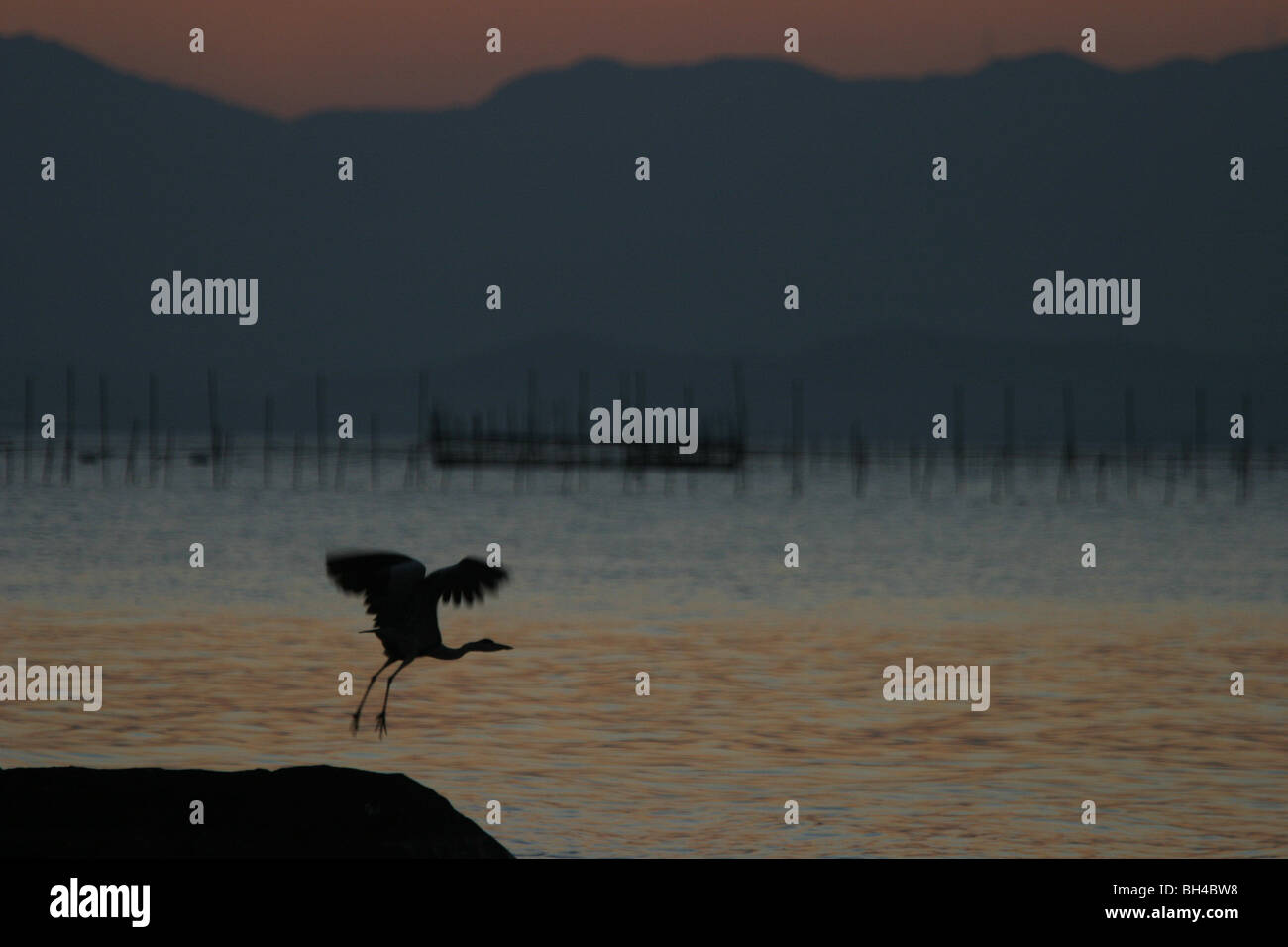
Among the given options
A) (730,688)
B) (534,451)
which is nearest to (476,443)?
(534,451)

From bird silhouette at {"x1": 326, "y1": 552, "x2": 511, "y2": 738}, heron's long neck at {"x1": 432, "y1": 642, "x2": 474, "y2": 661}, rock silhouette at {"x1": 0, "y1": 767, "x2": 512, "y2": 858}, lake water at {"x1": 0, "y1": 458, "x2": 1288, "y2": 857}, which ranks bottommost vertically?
lake water at {"x1": 0, "y1": 458, "x2": 1288, "y2": 857}

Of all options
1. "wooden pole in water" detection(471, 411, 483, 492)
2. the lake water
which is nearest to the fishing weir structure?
"wooden pole in water" detection(471, 411, 483, 492)

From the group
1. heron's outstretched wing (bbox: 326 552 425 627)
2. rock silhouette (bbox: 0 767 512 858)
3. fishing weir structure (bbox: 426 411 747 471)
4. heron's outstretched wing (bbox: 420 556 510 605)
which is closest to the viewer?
rock silhouette (bbox: 0 767 512 858)

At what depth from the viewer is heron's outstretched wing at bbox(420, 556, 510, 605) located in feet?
35.1

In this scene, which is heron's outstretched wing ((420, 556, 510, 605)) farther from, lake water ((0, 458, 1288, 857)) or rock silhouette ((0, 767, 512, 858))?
lake water ((0, 458, 1288, 857))

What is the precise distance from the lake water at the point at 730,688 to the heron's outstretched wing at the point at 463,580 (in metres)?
3.50

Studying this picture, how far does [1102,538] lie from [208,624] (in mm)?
45131

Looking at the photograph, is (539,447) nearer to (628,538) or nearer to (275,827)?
(628,538)

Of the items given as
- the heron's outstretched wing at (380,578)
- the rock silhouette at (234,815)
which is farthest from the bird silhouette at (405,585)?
the rock silhouette at (234,815)

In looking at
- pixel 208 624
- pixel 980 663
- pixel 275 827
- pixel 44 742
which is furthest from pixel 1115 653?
pixel 275 827

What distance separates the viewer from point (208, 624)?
1212 inches

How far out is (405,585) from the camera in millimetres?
10578

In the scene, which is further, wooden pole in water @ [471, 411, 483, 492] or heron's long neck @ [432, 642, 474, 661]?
wooden pole in water @ [471, 411, 483, 492]

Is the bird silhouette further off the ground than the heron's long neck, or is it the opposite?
the bird silhouette
